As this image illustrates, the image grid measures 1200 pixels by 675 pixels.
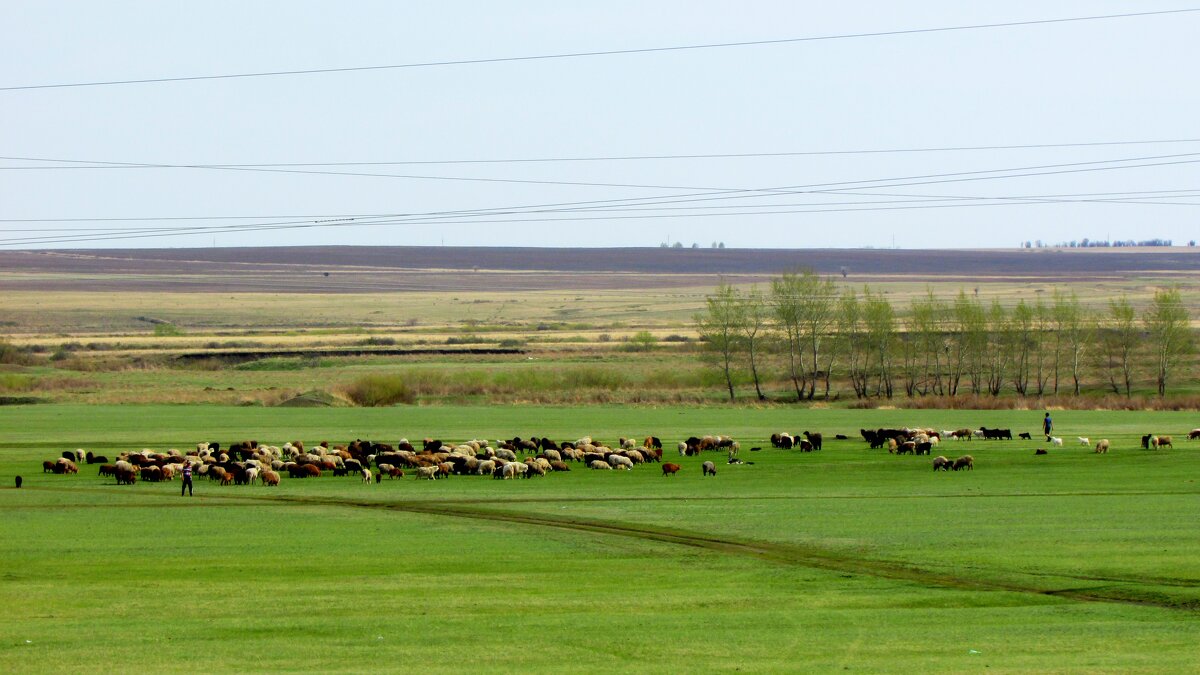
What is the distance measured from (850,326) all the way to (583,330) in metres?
67.1

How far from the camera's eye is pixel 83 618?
21.0m

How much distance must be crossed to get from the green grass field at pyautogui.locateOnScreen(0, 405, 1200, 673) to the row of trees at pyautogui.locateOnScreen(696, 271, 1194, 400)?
2573 inches

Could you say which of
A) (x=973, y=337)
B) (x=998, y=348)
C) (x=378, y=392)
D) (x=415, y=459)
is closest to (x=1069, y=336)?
(x=998, y=348)

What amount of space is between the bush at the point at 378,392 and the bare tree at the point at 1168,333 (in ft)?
193

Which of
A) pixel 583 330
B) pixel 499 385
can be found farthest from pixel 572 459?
pixel 583 330

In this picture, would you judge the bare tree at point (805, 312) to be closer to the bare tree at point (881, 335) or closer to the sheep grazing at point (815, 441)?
the bare tree at point (881, 335)

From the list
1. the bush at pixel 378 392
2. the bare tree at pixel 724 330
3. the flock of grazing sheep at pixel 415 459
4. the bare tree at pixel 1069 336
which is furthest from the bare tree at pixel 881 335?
the flock of grazing sheep at pixel 415 459

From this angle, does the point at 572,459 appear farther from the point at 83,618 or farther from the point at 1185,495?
the point at 83,618

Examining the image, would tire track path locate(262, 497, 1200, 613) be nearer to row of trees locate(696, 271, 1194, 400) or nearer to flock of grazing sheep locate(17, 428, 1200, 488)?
flock of grazing sheep locate(17, 428, 1200, 488)

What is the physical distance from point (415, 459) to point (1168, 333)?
261ft

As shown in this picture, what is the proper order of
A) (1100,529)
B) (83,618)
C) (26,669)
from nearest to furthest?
(26,669), (83,618), (1100,529)

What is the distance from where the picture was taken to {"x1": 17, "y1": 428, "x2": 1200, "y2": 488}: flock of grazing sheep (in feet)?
148

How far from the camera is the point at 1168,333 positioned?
352 ft

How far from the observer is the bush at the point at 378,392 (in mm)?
94000
